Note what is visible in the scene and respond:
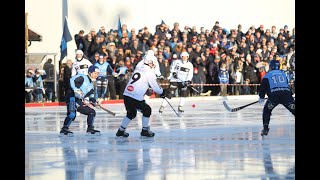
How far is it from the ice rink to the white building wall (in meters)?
10.3

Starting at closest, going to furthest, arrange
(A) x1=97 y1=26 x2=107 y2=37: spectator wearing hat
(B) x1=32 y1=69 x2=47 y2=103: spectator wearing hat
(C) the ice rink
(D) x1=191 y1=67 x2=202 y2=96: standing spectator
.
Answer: (C) the ice rink < (B) x1=32 y1=69 x2=47 y2=103: spectator wearing hat < (A) x1=97 y1=26 x2=107 y2=37: spectator wearing hat < (D) x1=191 y1=67 x2=202 y2=96: standing spectator

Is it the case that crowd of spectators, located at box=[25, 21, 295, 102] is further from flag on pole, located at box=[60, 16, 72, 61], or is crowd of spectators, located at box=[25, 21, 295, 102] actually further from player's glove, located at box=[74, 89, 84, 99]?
player's glove, located at box=[74, 89, 84, 99]

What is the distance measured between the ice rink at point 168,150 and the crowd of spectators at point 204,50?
8.11 metres

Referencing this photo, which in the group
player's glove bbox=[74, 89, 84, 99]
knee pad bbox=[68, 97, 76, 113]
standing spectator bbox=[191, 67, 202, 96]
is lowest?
knee pad bbox=[68, 97, 76, 113]

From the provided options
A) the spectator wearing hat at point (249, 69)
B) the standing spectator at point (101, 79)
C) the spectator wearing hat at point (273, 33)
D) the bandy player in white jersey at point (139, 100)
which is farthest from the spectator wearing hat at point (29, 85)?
the bandy player in white jersey at point (139, 100)

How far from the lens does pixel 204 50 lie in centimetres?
3666

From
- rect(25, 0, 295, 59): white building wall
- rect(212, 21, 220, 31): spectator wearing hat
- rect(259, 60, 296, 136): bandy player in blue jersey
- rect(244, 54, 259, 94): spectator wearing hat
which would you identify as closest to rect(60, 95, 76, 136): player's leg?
rect(259, 60, 296, 136): bandy player in blue jersey

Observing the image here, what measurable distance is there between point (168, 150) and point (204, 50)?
21.1m

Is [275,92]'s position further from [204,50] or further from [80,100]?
[204,50]

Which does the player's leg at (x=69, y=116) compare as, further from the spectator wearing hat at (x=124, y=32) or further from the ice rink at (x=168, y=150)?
the spectator wearing hat at (x=124, y=32)

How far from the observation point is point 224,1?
138 ft

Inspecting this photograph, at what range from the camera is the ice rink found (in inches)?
486
